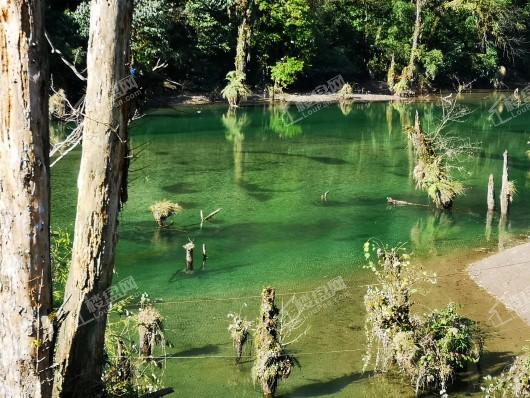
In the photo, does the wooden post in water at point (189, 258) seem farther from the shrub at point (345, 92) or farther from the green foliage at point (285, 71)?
the shrub at point (345, 92)

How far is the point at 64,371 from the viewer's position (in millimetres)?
6590

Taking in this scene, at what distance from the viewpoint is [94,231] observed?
22.0 ft

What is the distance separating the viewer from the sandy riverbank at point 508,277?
600 inches

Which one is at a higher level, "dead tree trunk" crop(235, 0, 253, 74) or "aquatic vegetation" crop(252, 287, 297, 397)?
"dead tree trunk" crop(235, 0, 253, 74)

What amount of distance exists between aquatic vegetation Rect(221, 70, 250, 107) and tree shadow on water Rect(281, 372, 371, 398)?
113 ft

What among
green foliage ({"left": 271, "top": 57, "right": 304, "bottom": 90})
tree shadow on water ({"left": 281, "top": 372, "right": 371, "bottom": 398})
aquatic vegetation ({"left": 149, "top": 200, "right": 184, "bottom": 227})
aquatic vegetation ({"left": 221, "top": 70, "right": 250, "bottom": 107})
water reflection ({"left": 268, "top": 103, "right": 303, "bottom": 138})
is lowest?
Answer: tree shadow on water ({"left": 281, "top": 372, "right": 371, "bottom": 398})

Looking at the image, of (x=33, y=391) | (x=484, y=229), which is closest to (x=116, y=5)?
(x=33, y=391)

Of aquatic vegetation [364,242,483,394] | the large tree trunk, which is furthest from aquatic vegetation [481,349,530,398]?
the large tree trunk

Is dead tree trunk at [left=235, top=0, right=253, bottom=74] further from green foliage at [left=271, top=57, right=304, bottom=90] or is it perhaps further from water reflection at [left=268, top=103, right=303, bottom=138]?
water reflection at [left=268, top=103, right=303, bottom=138]

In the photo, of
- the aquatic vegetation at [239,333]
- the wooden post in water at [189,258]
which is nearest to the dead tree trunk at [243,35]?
the wooden post in water at [189,258]

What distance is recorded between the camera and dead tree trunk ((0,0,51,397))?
516 cm

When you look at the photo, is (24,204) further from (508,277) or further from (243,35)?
(243,35)

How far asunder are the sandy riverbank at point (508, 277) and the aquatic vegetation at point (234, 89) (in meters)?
28.4

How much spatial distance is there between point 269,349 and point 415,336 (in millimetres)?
2321
